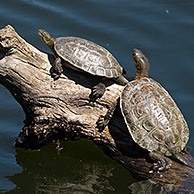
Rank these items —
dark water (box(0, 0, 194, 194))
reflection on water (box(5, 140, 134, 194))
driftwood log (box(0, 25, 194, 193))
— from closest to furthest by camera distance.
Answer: driftwood log (box(0, 25, 194, 193)), reflection on water (box(5, 140, 134, 194)), dark water (box(0, 0, 194, 194))

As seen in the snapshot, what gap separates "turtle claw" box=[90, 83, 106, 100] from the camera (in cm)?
615

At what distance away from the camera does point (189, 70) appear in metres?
8.74

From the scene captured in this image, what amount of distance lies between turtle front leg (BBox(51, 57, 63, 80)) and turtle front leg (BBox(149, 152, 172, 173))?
1.49 metres

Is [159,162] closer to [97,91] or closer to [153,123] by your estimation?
[153,123]

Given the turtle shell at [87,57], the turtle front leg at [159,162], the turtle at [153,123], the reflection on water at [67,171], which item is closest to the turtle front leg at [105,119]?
the turtle at [153,123]

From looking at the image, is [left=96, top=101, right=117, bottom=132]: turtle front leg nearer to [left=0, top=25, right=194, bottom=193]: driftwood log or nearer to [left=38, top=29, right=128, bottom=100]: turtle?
[left=0, top=25, right=194, bottom=193]: driftwood log

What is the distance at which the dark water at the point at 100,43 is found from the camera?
22.0 ft

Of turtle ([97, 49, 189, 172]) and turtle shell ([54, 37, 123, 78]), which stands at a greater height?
turtle shell ([54, 37, 123, 78])

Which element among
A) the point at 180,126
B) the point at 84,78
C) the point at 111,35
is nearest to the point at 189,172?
the point at 180,126

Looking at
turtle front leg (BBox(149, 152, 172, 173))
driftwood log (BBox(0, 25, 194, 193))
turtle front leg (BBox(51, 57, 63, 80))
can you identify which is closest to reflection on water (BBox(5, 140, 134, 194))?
driftwood log (BBox(0, 25, 194, 193))

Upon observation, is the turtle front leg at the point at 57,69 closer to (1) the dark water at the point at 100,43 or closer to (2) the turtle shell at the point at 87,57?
(2) the turtle shell at the point at 87,57

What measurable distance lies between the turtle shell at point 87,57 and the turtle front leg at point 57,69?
8cm

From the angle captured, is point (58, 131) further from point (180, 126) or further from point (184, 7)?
point (184, 7)

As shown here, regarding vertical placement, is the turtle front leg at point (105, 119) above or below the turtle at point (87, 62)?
below
